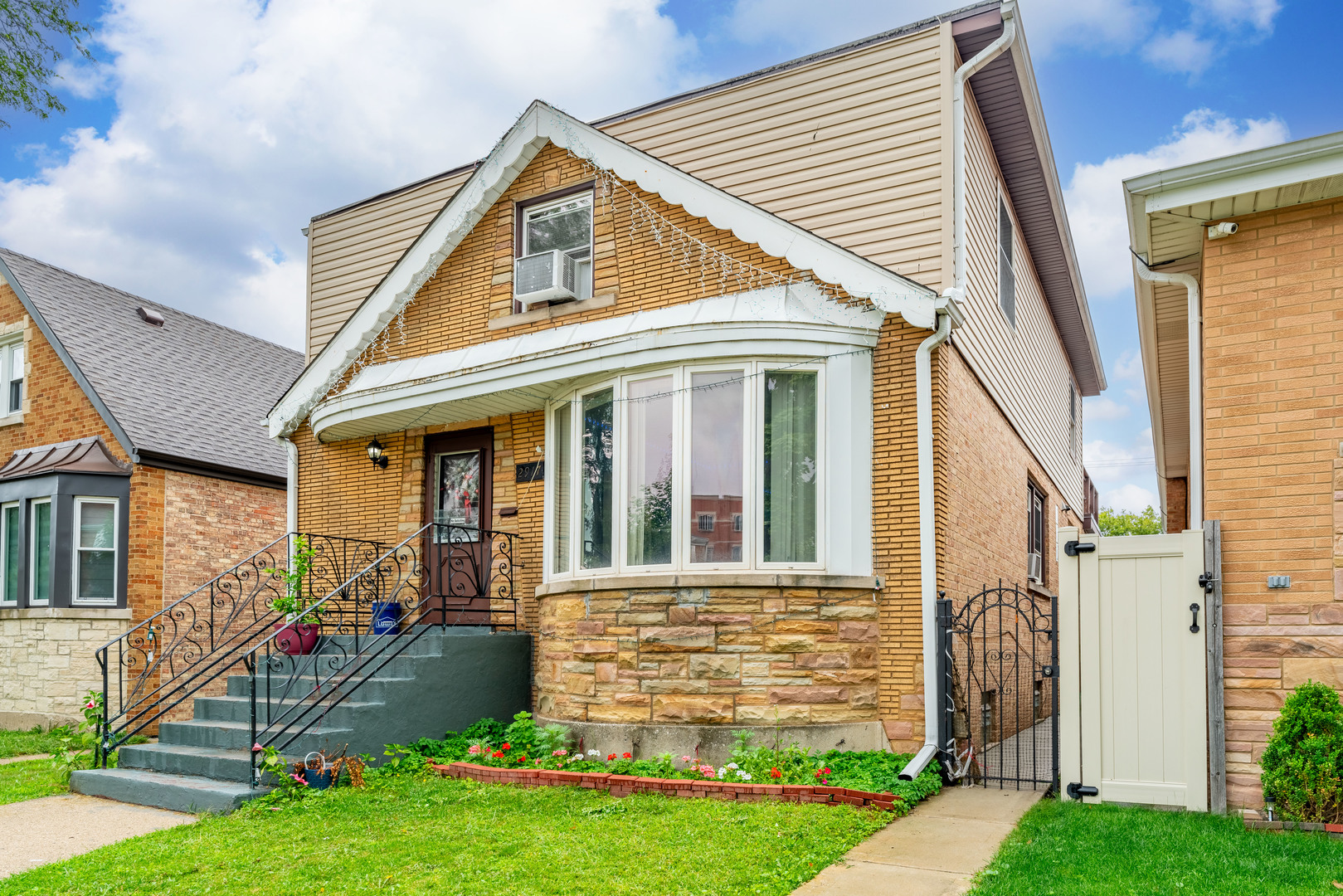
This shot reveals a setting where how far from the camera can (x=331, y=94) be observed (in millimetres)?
18406

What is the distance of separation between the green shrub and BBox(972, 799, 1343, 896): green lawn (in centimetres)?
21

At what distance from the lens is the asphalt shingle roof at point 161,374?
49.0 feet

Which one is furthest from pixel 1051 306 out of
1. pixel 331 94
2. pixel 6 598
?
pixel 6 598

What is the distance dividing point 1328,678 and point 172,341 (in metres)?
17.4

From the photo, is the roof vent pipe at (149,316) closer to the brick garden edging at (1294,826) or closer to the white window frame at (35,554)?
the white window frame at (35,554)

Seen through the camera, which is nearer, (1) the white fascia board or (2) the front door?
(1) the white fascia board

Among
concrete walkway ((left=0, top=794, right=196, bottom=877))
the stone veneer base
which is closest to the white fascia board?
the stone veneer base

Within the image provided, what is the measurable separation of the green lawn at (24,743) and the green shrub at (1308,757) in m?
11.5

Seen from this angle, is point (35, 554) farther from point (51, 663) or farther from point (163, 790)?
point (163, 790)

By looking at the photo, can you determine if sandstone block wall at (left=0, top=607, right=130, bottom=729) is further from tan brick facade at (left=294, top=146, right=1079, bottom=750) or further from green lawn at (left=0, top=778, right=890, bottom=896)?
green lawn at (left=0, top=778, right=890, bottom=896)

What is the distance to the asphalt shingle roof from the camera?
14945mm

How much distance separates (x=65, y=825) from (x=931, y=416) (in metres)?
→ 7.33

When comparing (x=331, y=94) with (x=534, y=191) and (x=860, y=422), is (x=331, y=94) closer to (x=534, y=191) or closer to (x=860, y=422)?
(x=534, y=191)

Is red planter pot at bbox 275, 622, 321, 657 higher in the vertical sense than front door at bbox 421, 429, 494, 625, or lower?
lower
